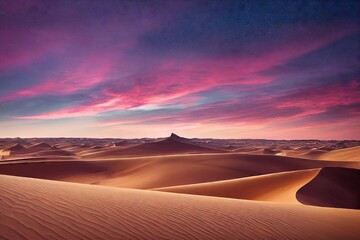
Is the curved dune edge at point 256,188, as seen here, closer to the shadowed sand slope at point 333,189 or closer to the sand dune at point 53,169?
the shadowed sand slope at point 333,189

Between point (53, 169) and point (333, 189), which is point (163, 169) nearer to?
point (53, 169)

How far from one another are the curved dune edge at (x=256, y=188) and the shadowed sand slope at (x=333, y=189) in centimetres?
43

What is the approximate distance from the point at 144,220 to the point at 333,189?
12.5m

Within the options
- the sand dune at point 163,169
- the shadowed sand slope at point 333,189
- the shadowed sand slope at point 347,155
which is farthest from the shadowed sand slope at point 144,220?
the shadowed sand slope at point 347,155

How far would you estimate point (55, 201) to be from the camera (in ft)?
A: 14.4

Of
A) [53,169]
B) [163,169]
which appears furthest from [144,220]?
[53,169]

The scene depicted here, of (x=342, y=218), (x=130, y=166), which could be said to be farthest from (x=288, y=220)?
(x=130, y=166)

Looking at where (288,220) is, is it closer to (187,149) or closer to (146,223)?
(146,223)

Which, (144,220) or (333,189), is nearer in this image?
(144,220)

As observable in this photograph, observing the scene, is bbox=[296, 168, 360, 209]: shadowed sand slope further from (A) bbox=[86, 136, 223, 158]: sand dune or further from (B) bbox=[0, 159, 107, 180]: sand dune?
(A) bbox=[86, 136, 223, 158]: sand dune

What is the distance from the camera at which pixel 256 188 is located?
11.9 meters

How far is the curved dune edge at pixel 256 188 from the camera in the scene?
10.7m

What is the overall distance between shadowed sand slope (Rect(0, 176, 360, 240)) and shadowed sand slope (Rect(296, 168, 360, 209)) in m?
5.49

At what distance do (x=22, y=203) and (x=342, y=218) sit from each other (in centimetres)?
613
